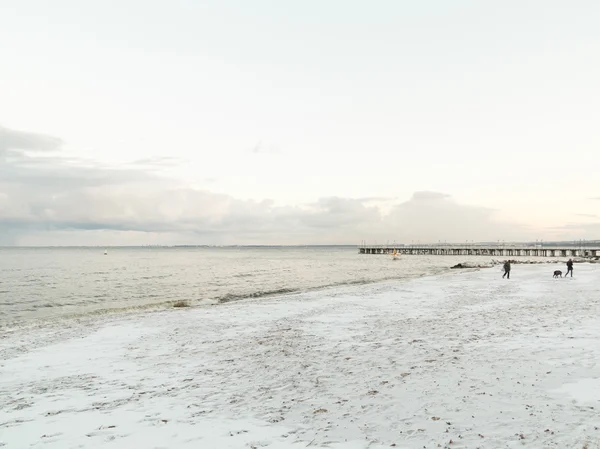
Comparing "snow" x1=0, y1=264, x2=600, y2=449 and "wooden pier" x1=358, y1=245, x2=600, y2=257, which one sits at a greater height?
"snow" x1=0, y1=264, x2=600, y2=449

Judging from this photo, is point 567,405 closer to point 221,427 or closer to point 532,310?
point 221,427

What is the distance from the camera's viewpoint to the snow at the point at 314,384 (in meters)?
6.29

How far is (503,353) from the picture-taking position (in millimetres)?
10320

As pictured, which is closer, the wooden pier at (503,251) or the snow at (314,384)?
the snow at (314,384)

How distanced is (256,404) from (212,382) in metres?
1.84

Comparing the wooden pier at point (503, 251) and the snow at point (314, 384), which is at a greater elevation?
the snow at point (314, 384)

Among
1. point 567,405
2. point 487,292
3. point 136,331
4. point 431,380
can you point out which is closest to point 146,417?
point 431,380

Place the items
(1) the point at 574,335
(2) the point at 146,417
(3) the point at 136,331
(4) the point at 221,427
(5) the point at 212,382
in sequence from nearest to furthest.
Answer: (4) the point at 221,427, (2) the point at 146,417, (5) the point at 212,382, (1) the point at 574,335, (3) the point at 136,331

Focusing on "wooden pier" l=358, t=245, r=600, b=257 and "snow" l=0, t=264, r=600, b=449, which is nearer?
"snow" l=0, t=264, r=600, b=449

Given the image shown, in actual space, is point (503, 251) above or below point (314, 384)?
below

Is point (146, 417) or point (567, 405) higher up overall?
Result: point (567, 405)

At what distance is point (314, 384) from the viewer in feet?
28.5

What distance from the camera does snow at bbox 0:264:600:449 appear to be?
6.29 m

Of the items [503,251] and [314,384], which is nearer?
[314,384]
